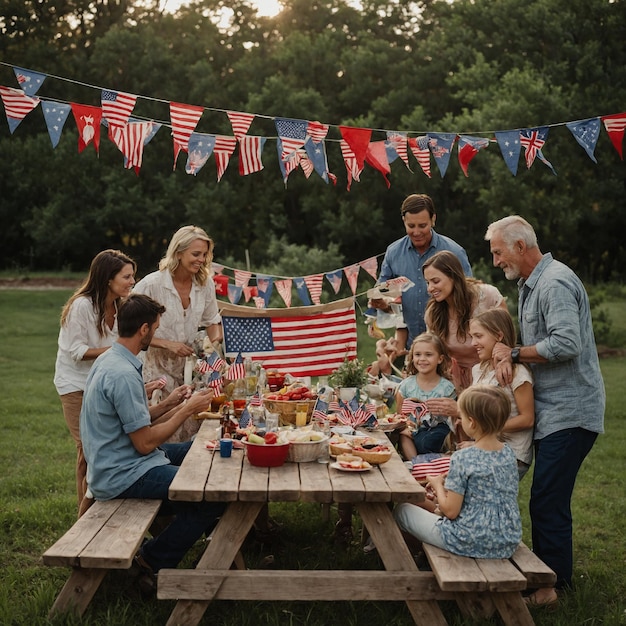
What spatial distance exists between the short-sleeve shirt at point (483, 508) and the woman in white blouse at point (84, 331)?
2.61 metres

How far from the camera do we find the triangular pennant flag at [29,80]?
615 cm

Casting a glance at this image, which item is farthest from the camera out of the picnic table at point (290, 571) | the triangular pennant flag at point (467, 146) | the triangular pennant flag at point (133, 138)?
the triangular pennant flag at point (467, 146)

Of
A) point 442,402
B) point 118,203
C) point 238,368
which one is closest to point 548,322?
point 442,402

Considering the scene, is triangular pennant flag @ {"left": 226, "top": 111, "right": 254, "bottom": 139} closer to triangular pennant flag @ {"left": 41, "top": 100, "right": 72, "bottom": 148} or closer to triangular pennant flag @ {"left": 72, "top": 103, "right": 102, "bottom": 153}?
triangular pennant flag @ {"left": 72, "top": 103, "right": 102, "bottom": 153}

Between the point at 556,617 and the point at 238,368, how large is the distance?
2.44 meters

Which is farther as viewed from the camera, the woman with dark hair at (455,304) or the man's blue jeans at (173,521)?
the woman with dark hair at (455,304)

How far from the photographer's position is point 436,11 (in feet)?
98.5

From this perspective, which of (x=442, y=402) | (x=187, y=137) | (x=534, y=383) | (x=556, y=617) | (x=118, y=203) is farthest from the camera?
(x=118, y=203)

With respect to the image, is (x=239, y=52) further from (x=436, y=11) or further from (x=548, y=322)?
(x=548, y=322)

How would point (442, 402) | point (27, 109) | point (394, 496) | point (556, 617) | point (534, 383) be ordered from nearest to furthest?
point (394, 496), point (556, 617), point (534, 383), point (442, 402), point (27, 109)

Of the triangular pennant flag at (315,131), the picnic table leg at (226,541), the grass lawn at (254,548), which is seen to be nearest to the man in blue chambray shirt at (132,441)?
the picnic table leg at (226,541)

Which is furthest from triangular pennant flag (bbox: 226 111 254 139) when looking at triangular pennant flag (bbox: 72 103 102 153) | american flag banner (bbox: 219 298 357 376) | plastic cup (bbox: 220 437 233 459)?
plastic cup (bbox: 220 437 233 459)

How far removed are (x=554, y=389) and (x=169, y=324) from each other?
279 cm

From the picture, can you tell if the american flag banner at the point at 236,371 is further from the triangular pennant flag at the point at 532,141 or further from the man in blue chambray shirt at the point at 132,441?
the triangular pennant flag at the point at 532,141
